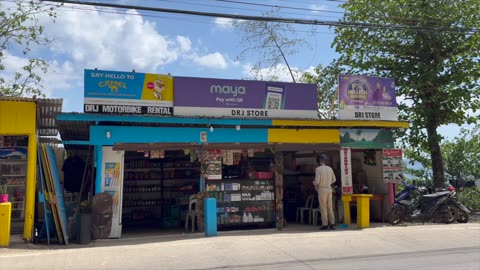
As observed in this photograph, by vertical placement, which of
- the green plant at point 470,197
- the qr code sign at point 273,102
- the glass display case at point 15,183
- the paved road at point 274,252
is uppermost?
the qr code sign at point 273,102

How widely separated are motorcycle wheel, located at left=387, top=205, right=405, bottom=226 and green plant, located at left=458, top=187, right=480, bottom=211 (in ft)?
19.4

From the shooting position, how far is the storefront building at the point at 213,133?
1069cm

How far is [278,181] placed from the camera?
39.7 ft

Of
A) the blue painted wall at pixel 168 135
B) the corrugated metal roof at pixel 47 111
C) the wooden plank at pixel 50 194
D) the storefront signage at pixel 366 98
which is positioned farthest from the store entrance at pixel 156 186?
the storefront signage at pixel 366 98

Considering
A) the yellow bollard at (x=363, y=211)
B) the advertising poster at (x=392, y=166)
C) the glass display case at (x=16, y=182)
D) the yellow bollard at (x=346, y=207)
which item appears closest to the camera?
the glass display case at (x=16, y=182)

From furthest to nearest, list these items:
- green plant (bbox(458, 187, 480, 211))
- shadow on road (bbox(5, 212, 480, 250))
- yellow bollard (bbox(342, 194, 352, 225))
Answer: green plant (bbox(458, 187, 480, 211)), yellow bollard (bbox(342, 194, 352, 225)), shadow on road (bbox(5, 212, 480, 250))

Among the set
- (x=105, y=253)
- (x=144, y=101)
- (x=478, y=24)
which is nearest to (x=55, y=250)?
(x=105, y=253)

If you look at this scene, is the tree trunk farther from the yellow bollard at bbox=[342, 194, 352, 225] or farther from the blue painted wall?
the blue painted wall

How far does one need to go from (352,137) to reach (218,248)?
5.86m

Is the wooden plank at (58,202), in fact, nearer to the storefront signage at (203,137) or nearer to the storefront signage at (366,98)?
the storefront signage at (203,137)

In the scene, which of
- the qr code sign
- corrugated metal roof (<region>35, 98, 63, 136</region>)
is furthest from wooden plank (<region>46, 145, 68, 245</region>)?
the qr code sign

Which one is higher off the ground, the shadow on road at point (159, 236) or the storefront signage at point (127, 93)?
the storefront signage at point (127, 93)

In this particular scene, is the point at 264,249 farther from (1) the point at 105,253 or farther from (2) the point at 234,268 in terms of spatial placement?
(1) the point at 105,253

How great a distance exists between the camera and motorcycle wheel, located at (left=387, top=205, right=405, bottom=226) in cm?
1256
